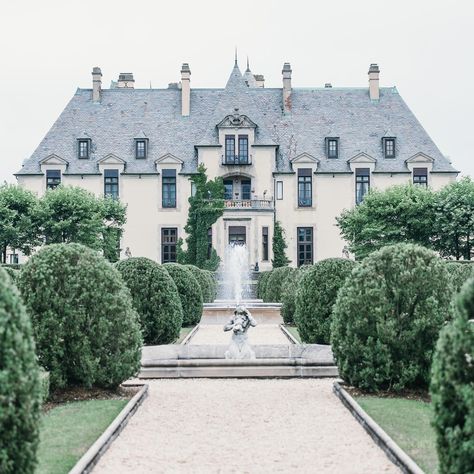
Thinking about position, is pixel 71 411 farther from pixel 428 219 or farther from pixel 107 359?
pixel 428 219

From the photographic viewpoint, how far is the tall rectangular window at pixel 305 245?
52188 mm

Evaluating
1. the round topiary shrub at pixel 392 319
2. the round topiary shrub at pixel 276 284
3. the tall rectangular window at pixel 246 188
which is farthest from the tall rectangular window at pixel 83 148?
the round topiary shrub at pixel 392 319

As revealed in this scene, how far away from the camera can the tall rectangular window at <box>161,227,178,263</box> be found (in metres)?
52.2

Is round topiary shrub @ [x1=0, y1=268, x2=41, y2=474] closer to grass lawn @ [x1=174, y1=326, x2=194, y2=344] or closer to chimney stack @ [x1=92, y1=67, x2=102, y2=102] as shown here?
grass lawn @ [x1=174, y1=326, x2=194, y2=344]

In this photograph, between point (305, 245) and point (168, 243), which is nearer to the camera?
point (168, 243)

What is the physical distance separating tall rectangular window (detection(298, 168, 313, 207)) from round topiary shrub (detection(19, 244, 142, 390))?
40985mm

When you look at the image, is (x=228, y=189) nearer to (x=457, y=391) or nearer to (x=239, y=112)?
(x=239, y=112)

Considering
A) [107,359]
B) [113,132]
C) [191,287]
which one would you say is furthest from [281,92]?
[107,359]

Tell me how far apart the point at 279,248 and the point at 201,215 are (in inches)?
210

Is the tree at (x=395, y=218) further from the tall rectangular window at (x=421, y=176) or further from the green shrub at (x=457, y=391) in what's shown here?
the green shrub at (x=457, y=391)

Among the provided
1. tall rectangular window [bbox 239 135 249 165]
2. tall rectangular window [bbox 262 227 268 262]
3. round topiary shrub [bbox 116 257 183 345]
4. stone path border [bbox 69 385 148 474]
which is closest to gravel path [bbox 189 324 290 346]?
round topiary shrub [bbox 116 257 183 345]

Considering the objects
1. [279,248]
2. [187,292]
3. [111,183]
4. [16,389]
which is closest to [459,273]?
[187,292]

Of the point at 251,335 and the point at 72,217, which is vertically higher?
the point at 72,217

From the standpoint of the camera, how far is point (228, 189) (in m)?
52.2
